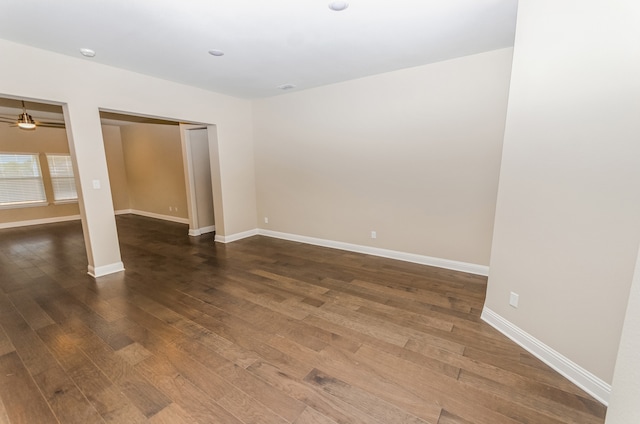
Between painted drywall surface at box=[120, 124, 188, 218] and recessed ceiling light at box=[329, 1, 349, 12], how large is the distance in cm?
590

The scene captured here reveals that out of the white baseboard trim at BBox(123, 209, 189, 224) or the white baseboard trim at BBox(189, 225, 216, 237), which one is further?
the white baseboard trim at BBox(123, 209, 189, 224)

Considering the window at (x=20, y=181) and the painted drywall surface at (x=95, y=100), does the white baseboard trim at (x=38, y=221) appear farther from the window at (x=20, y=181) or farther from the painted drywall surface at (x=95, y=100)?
the painted drywall surface at (x=95, y=100)

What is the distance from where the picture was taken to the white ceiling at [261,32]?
2.22m

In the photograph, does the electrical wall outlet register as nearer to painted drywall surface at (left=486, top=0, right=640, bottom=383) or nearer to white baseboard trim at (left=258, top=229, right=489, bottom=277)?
painted drywall surface at (left=486, top=0, right=640, bottom=383)

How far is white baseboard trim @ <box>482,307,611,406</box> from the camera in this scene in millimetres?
1649

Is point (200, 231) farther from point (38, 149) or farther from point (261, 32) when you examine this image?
point (38, 149)

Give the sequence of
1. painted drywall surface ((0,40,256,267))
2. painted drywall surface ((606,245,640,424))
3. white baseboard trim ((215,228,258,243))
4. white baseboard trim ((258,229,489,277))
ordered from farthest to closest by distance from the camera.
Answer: white baseboard trim ((215,228,258,243)), white baseboard trim ((258,229,489,277)), painted drywall surface ((0,40,256,267)), painted drywall surface ((606,245,640,424))

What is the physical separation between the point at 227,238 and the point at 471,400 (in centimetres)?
457

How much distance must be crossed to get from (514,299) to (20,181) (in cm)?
1044

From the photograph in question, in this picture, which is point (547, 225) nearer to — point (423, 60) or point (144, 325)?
point (423, 60)

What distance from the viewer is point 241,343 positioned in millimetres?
2242

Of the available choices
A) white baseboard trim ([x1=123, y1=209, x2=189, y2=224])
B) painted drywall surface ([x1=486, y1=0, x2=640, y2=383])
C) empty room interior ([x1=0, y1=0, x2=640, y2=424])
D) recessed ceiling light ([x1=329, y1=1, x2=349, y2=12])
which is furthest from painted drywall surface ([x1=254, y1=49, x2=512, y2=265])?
white baseboard trim ([x1=123, y1=209, x2=189, y2=224])

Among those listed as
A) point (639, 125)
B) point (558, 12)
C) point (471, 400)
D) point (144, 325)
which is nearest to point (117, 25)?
point (144, 325)

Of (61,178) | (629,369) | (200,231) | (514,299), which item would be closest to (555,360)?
(514,299)
